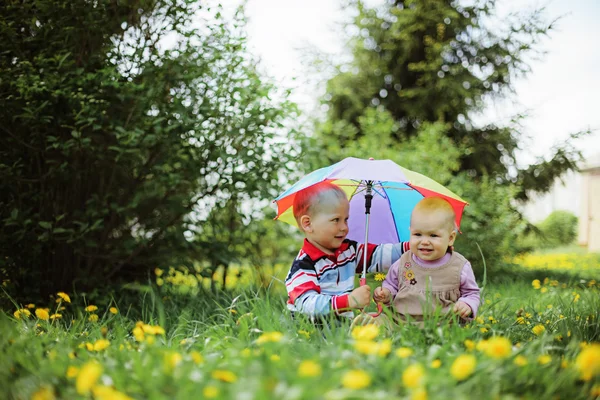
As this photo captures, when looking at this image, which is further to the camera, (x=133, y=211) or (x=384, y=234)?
(x=133, y=211)

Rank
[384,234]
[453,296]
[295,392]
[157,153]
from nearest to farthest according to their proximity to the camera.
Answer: [295,392], [453,296], [384,234], [157,153]

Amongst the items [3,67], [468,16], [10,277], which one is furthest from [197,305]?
[468,16]

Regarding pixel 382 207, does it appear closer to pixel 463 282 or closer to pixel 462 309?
pixel 463 282

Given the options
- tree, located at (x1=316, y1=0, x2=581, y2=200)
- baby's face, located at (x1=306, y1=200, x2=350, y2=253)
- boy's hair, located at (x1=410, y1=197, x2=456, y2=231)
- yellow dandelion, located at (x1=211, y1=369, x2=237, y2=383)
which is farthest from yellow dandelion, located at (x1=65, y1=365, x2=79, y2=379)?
tree, located at (x1=316, y1=0, x2=581, y2=200)

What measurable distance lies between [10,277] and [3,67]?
158 centimetres

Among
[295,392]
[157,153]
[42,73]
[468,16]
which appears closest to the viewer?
[295,392]

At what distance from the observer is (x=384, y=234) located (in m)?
3.10

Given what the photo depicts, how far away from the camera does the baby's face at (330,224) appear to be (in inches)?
110

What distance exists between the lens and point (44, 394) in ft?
5.12

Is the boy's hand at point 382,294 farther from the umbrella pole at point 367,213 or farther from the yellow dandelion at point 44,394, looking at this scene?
the yellow dandelion at point 44,394

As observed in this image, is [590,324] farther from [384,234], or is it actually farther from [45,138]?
[45,138]

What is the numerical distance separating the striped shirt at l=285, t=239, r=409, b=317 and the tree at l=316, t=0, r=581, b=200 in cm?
578

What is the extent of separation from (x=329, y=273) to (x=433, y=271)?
0.55 metres

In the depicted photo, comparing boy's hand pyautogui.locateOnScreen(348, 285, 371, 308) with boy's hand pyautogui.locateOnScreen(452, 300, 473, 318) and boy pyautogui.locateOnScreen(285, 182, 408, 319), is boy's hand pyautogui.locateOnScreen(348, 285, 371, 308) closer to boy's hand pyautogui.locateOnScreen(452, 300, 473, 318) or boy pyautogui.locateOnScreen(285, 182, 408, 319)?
boy pyautogui.locateOnScreen(285, 182, 408, 319)
